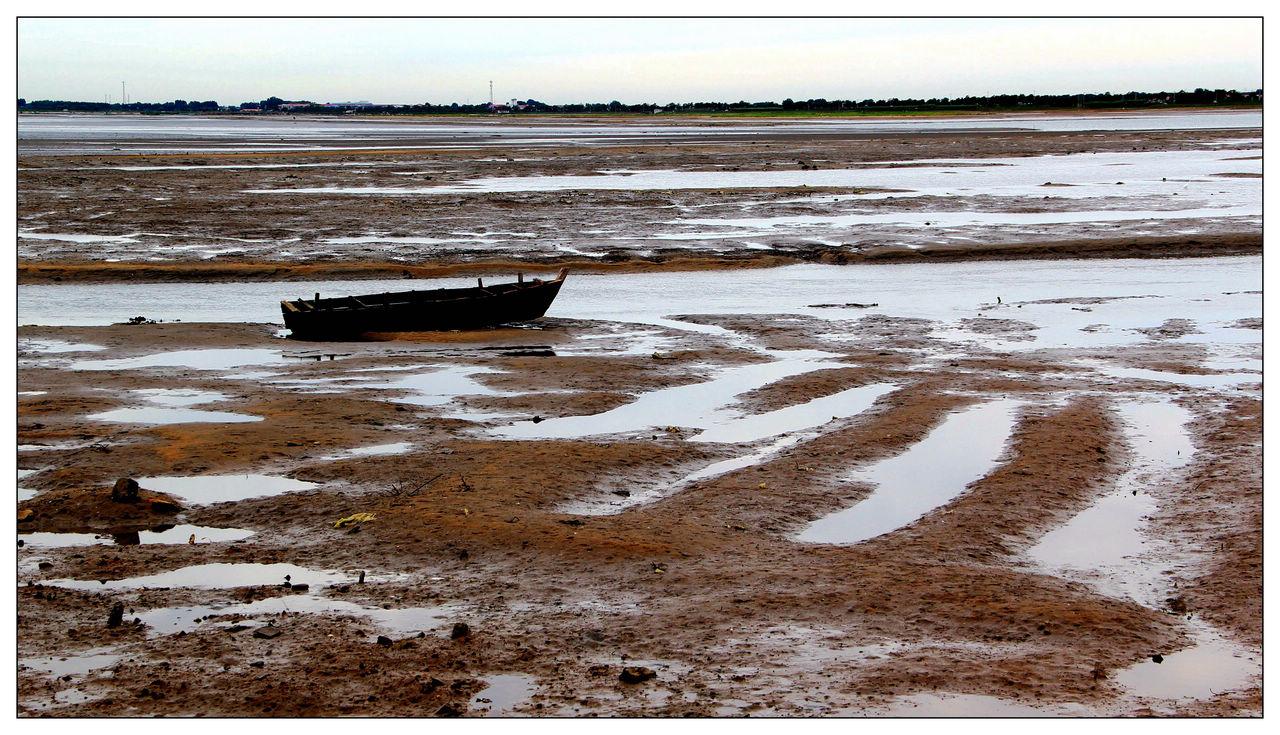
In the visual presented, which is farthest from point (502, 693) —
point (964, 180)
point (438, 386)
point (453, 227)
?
point (964, 180)

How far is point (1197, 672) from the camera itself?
7.63 meters

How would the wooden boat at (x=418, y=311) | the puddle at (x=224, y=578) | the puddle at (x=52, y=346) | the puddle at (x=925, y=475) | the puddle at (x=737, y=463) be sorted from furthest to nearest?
1. the wooden boat at (x=418, y=311)
2. the puddle at (x=52, y=346)
3. the puddle at (x=737, y=463)
4. the puddle at (x=925, y=475)
5. the puddle at (x=224, y=578)

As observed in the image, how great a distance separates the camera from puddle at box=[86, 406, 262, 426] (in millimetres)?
14562

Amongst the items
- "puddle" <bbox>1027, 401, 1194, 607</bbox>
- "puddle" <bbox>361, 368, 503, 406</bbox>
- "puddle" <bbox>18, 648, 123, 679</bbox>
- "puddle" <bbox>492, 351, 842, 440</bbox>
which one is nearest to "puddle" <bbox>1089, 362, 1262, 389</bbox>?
"puddle" <bbox>1027, 401, 1194, 607</bbox>

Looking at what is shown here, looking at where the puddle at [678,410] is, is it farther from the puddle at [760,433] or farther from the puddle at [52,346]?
the puddle at [52,346]

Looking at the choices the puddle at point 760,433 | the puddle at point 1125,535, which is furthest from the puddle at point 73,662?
the puddle at point 1125,535

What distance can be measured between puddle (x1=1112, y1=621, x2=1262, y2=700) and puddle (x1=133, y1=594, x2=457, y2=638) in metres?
4.50

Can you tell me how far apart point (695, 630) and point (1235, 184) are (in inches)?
1774

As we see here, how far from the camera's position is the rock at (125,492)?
11133 mm

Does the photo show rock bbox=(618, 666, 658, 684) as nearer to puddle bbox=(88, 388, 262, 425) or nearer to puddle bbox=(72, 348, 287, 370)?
puddle bbox=(88, 388, 262, 425)

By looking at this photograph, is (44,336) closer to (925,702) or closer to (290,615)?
(290,615)

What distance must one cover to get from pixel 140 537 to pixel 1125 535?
847 centimetres

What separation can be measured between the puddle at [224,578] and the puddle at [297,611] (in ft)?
1.45

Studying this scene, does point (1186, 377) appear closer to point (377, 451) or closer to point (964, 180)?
point (377, 451)
